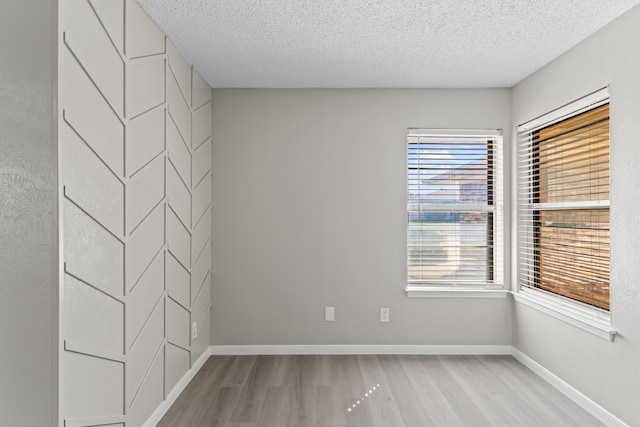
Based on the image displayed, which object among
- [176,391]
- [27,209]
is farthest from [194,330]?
[27,209]

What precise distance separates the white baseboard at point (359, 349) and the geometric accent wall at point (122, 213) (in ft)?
1.84

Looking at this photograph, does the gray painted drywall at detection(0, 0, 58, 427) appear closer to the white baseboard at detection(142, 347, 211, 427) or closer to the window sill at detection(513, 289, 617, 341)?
the white baseboard at detection(142, 347, 211, 427)

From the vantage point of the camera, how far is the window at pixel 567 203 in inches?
101

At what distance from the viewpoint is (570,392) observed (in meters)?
2.75

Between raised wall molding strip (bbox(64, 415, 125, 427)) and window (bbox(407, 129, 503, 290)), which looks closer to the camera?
raised wall molding strip (bbox(64, 415, 125, 427))

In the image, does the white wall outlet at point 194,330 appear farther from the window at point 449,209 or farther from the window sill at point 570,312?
the window sill at point 570,312

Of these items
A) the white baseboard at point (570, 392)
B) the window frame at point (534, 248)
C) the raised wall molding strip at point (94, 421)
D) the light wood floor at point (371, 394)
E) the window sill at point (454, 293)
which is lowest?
the light wood floor at point (371, 394)

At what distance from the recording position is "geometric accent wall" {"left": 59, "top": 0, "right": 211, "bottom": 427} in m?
1.58

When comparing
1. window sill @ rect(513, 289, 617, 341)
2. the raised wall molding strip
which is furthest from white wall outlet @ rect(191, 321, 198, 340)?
window sill @ rect(513, 289, 617, 341)

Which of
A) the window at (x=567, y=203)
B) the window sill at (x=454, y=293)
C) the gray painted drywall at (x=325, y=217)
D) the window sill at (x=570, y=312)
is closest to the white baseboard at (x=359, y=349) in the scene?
the gray painted drywall at (x=325, y=217)

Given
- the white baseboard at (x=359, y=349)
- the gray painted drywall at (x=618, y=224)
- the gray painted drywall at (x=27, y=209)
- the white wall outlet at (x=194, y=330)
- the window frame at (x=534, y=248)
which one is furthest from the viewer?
the white baseboard at (x=359, y=349)

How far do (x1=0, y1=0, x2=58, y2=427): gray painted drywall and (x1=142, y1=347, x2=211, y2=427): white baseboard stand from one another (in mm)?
1782

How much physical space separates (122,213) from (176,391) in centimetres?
144

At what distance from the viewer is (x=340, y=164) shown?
364 cm
